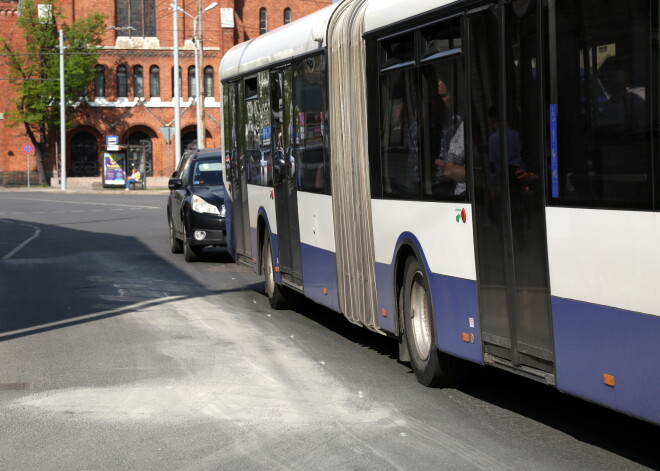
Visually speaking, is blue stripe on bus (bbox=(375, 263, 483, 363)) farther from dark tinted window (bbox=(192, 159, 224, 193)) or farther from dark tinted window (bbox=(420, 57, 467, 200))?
dark tinted window (bbox=(192, 159, 224, 193))

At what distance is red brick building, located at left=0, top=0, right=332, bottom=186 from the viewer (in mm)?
80312

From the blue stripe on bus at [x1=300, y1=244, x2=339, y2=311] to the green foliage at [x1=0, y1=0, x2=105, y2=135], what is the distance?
2609 inches

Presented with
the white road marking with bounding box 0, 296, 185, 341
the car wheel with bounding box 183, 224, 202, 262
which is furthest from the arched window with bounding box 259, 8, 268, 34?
the white road marking with bounding box 0, 296, 185, 341

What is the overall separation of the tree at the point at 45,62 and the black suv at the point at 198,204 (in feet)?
184

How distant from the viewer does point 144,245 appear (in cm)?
2523

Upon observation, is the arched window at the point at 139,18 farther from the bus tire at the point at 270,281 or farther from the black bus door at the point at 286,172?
the black bus door at the point at 286,172

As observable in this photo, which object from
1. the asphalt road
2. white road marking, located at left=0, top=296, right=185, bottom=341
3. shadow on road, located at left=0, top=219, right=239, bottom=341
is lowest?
the asphalt road

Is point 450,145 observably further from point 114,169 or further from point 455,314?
point 114,169

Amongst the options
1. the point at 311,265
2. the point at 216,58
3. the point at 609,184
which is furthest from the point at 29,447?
the point at 216,58

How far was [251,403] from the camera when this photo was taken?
851cm

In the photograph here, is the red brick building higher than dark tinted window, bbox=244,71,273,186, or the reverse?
the red brick building

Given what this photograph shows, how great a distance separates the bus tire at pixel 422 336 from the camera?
8.86 meters

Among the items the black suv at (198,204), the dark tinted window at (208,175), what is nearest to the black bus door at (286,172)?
the black suv at (198,204)

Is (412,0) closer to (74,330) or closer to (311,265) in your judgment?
(311,265)
